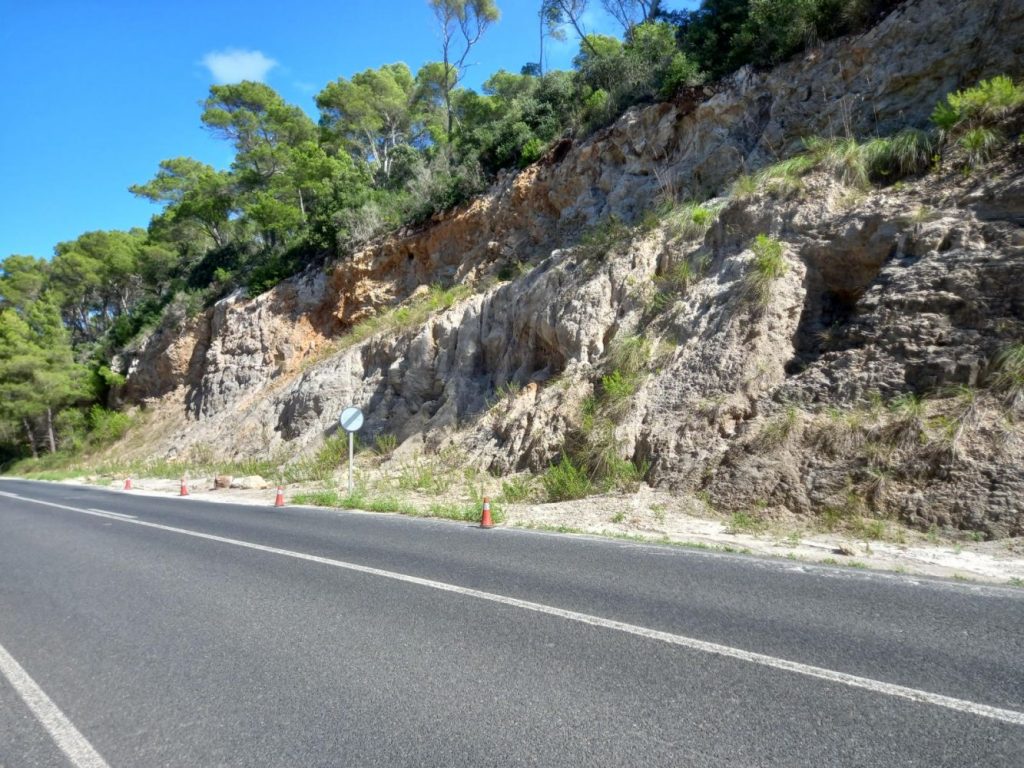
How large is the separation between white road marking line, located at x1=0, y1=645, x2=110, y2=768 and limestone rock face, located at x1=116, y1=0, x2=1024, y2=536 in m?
8.03

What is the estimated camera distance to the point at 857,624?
457 centimetres

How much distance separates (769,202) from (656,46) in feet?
32.7

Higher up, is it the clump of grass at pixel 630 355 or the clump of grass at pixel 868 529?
the clump of grass at pixel 630 355

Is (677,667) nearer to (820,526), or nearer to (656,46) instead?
(820,526)

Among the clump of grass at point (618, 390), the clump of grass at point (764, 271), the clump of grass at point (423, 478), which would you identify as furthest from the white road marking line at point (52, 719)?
the clump of grass at point (764, 271)

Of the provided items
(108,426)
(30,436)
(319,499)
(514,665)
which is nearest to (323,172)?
(108,426)

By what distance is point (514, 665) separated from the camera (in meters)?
4.09

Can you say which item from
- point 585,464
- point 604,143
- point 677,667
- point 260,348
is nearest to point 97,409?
point 260,348

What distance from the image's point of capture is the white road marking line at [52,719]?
3.24 metres

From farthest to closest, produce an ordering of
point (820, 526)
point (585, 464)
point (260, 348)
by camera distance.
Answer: point (260, 348), point (585, 464), point (820, 526)

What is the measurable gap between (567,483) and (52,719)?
880cm

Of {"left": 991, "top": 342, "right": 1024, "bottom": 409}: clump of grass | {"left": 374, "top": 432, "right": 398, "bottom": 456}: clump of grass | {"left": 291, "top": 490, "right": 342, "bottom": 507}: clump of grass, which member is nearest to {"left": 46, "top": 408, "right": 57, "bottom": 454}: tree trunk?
{"left": 374, "top": 432, "right": 398, "bottom": 456}: clump of grass

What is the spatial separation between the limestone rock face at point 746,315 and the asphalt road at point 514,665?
326 centimetres

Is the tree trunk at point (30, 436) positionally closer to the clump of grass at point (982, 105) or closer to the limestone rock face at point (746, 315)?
the limestone rock face at point (746, 315)
